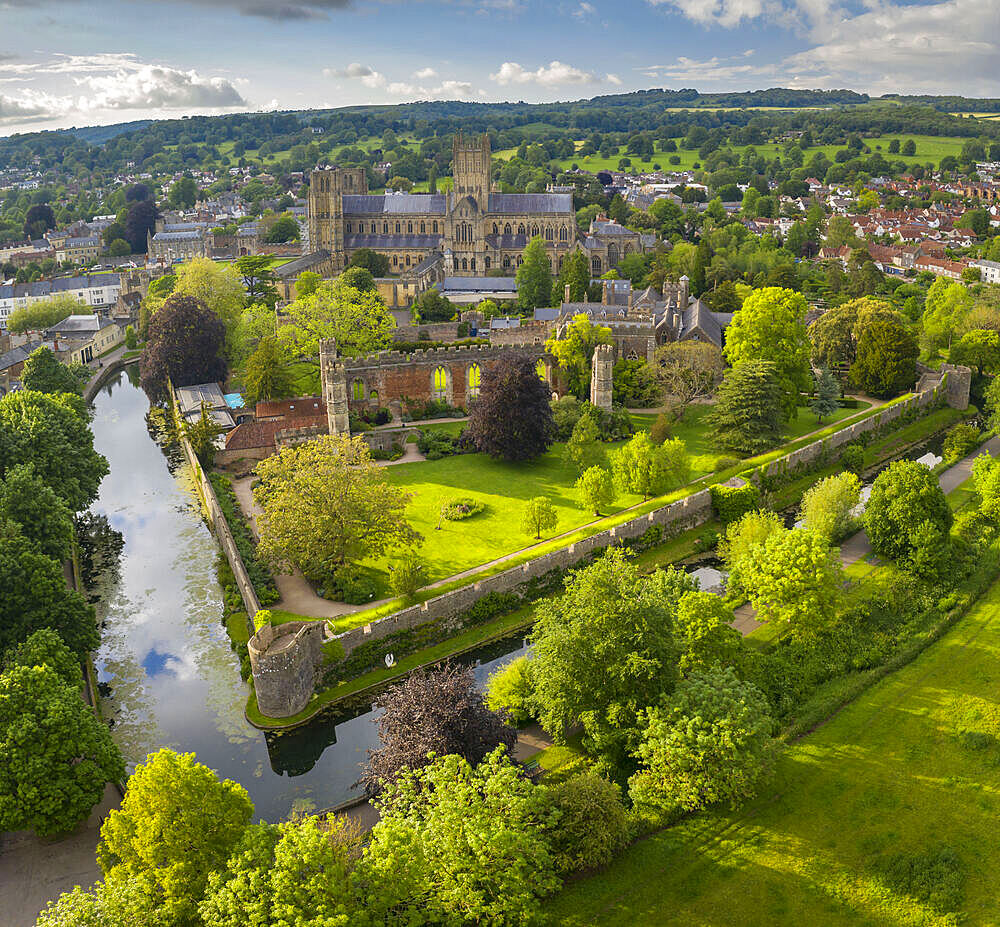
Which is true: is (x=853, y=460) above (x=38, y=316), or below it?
below

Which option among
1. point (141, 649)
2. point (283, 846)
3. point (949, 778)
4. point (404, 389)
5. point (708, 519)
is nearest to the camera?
point (283, 846)

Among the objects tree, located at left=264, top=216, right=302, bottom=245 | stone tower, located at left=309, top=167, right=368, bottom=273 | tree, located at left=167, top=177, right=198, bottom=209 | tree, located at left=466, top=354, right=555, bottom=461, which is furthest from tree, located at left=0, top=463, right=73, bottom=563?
tree, located at left=167, top=177, right=198, bottom=209

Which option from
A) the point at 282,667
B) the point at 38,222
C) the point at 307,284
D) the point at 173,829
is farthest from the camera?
the point at 38,222

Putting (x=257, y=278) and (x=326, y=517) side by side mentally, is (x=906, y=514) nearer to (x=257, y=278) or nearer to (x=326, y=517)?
(x=326, y=517)

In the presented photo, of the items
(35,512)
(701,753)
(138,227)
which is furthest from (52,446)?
(138,227)

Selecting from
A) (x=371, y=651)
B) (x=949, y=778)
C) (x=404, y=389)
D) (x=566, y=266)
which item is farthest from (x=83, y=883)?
(x=566, y=266)

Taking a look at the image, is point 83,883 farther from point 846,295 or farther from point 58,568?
point 846,295

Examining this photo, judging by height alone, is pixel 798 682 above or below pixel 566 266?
below
